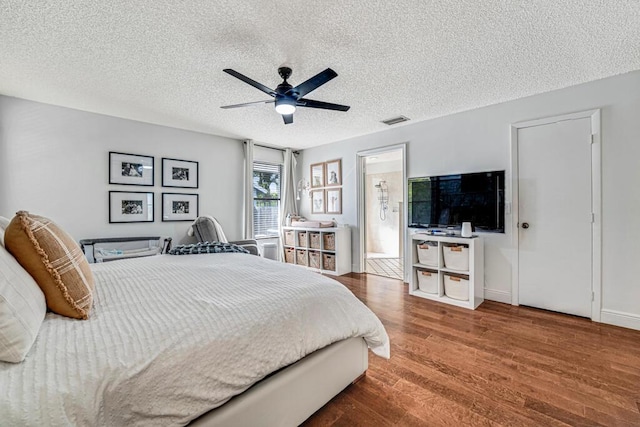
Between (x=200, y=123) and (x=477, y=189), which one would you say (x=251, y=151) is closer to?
→ (x=200, y=123)

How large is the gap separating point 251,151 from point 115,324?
408 cm

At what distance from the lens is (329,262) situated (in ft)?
15.7

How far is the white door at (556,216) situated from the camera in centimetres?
278

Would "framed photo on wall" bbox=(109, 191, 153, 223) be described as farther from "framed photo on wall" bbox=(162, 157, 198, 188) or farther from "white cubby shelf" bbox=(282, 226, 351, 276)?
"white cubby shelf" bbox=(282, 226, 351, 276)

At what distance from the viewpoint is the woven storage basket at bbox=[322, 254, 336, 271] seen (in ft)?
15.5

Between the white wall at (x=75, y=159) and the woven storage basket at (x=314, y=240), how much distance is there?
6.40 feet

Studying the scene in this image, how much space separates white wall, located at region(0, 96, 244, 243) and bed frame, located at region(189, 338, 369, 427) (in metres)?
3.46

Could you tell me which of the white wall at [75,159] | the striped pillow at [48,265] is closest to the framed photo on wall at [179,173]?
the white wall at [75,159]

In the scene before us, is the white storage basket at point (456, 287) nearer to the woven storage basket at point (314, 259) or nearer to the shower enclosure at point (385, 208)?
the woven storage basket at point (314, 259)

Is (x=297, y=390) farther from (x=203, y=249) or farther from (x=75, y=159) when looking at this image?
(x=75, y=159)

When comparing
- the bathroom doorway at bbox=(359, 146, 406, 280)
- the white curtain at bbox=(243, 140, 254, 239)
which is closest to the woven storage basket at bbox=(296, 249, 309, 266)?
the white curtain at bbox=(243, 140, 254, 239)

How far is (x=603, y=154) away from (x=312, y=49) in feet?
9.94

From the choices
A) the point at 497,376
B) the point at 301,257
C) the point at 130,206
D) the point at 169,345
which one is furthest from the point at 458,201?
the point at 130,206

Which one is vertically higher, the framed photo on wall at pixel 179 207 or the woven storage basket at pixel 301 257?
the framed photo on wall at pixel 179 207
